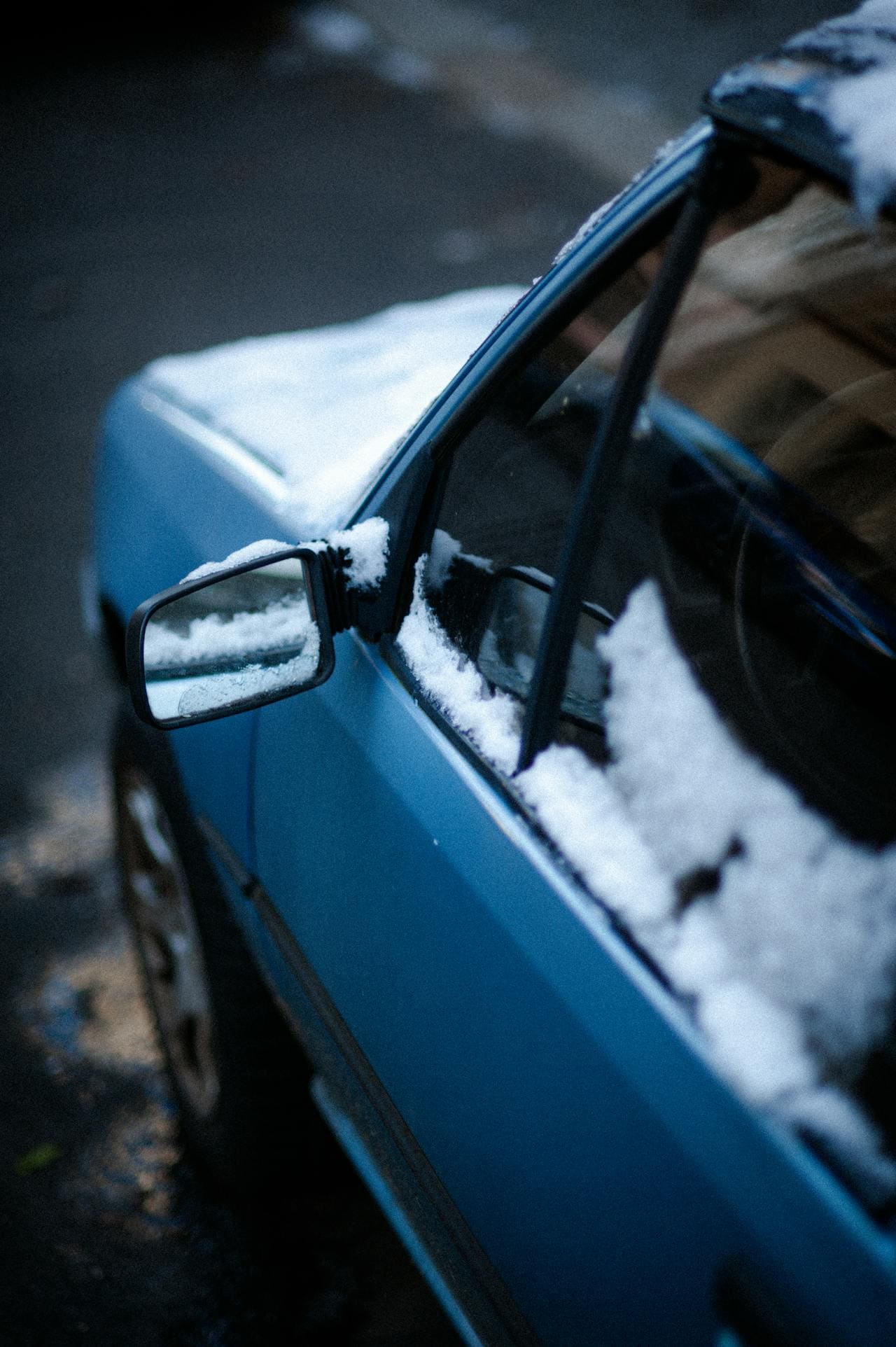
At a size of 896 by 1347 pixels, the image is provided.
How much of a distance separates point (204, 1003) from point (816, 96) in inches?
73.4

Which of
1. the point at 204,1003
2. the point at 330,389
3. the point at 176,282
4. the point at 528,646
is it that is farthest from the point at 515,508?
the point at 176,282

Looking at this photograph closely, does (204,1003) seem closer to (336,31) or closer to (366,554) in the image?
(366,554)

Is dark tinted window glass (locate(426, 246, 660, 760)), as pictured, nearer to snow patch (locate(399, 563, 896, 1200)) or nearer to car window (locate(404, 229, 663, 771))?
car window (locate(404, 229, 663, 771))

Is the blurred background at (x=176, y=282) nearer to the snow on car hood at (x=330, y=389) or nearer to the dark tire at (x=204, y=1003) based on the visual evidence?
the dark tire at (x=204, y=1003)

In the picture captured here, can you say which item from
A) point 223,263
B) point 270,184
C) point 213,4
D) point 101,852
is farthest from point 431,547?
point 213,4

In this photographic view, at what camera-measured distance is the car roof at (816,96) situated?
100cm

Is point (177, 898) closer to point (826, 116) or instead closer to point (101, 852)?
point (101, 852)

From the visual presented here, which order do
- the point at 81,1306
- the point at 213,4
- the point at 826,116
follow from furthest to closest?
the point at 213,4, the point at 81,1306, the point at 826,116

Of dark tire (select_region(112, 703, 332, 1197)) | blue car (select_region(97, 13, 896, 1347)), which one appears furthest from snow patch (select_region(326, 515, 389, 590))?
dark tire (select_region(112, 703, 332, 1197))

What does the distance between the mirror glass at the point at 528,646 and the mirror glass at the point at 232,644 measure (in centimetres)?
24

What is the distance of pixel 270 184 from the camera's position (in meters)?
6.71

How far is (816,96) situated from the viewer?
3.45ft

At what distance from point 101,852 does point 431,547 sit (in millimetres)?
2027

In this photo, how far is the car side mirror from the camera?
145cm
